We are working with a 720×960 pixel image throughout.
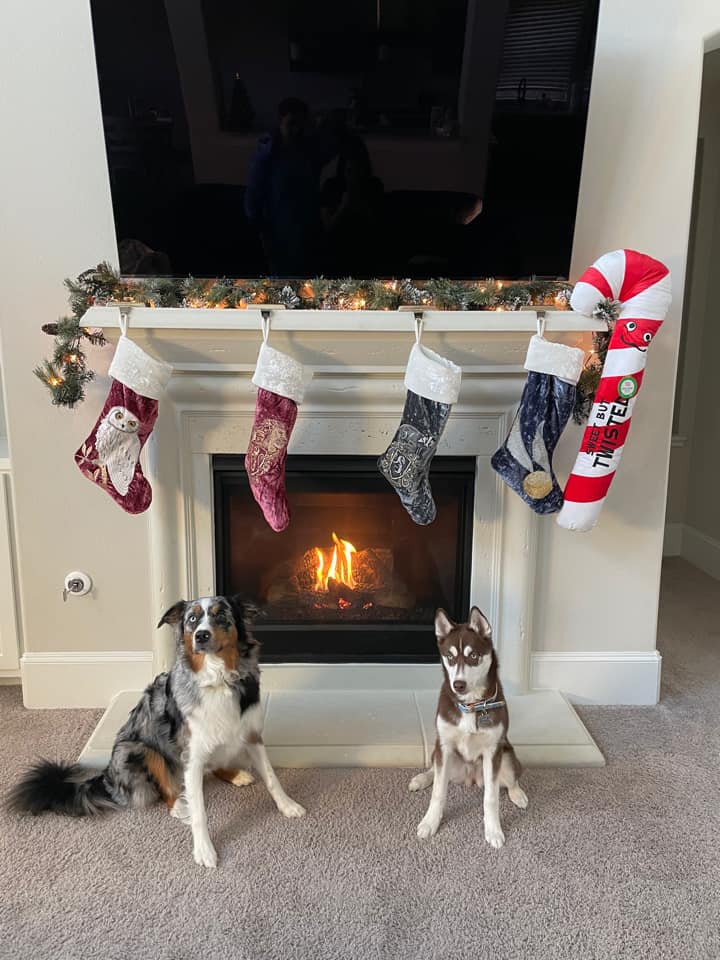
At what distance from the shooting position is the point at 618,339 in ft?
6.48

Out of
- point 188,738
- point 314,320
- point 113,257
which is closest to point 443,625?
point 188,738

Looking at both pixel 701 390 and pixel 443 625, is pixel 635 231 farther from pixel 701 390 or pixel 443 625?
pixel 701 390

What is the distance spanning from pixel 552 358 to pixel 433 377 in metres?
0.34

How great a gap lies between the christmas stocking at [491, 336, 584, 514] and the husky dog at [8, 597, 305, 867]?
0.89 m

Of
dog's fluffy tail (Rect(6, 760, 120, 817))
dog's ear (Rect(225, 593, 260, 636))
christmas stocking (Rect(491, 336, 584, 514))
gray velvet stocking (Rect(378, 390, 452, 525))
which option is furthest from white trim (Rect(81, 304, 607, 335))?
dog's fluffy tail (Rect(6, 760, 120, 817))

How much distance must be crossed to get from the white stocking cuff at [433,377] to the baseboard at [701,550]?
239cm

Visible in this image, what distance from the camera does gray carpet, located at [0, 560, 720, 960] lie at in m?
1.49

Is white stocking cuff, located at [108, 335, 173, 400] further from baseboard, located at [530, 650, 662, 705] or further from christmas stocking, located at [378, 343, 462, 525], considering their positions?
baseboard, located at [530, 650, 662, 705]

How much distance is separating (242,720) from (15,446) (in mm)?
1185

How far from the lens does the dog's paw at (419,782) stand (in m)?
1.98

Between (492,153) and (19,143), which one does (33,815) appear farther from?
(492,153)

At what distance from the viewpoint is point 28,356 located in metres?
2.20

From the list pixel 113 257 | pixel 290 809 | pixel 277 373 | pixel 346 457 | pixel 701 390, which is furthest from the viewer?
pixel 701 390

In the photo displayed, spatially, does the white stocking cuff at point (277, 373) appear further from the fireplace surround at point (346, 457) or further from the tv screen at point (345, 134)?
the tv screen at point (345, 134)
